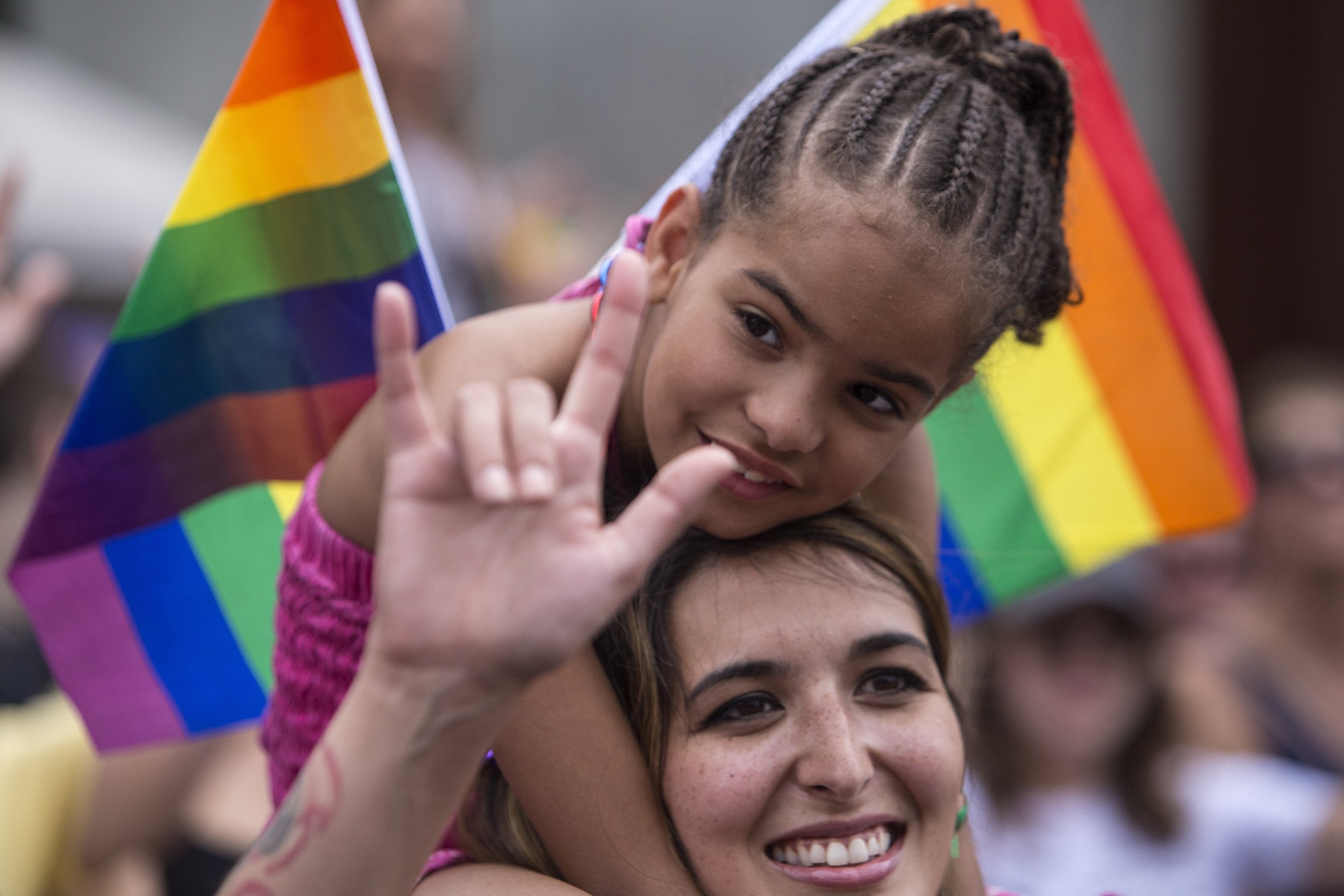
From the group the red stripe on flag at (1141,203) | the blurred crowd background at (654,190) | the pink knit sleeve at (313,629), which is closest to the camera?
the pink knit sleeve at (313,629)

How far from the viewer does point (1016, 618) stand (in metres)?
3.94

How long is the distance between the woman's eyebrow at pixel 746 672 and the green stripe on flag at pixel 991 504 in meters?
1.11

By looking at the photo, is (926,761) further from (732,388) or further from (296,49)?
(296,49)

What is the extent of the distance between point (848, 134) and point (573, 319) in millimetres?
492

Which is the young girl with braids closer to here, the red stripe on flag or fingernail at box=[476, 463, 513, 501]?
fingernail at box=[476, 463, 513, 501]

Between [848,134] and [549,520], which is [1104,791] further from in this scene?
[549,520]

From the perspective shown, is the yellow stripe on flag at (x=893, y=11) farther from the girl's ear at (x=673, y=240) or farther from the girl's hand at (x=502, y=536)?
the girl's hand at (x=502, y=536)

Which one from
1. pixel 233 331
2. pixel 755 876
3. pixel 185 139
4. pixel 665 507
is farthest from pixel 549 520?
pixel 185 139

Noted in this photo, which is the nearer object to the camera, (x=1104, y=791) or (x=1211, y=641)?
(x=1104, y=791)

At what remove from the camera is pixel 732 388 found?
173 cm

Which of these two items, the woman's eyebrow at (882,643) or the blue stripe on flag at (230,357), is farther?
the blue stripe on flag at (230,357)

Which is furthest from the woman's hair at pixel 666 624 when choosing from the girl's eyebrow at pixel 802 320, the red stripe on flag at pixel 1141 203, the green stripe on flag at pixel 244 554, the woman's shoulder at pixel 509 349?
the red stripe on flag at pixel 1141 203

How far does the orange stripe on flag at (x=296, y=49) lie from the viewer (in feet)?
6.63

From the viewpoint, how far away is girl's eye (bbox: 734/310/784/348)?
68.1 inches
